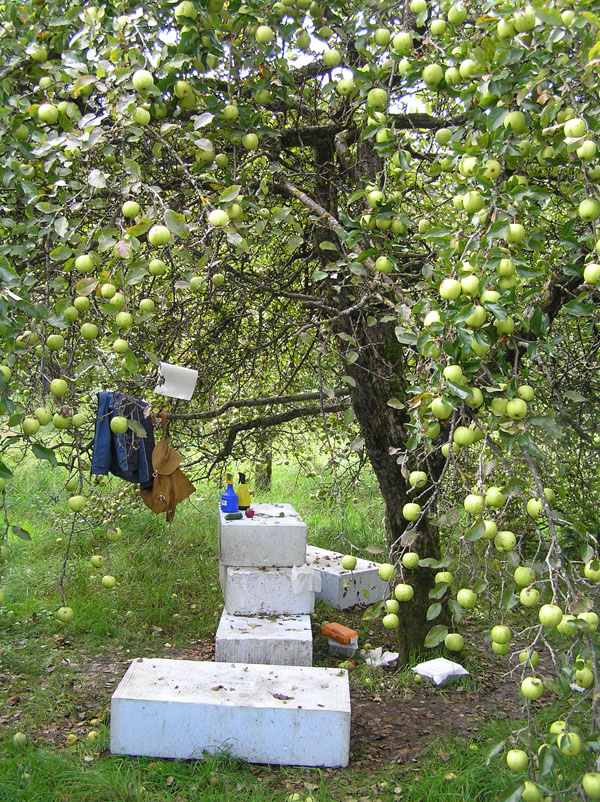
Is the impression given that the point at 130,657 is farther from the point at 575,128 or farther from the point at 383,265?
the point at 575,128

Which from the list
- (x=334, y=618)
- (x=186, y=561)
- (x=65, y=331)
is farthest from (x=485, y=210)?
(x=186, y=561)

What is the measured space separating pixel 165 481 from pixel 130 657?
42.4 inches

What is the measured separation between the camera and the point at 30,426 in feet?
5.77

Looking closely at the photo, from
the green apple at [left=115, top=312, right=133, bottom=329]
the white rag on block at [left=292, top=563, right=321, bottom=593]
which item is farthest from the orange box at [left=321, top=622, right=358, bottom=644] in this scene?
the green apple at [left=115, top=312, right=133, bottom=329]

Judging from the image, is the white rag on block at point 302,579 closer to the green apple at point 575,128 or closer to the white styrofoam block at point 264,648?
the white styrofoam block at point 264,648

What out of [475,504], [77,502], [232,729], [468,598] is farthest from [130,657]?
[475,504]

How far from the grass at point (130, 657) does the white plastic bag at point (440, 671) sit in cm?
6

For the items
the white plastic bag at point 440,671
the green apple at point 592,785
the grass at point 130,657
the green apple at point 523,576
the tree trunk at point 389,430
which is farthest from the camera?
the white plastic bag at point 440,671

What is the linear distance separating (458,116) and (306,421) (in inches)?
105

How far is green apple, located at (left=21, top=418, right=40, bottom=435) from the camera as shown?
1.75 metres

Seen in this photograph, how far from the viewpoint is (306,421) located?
4.95 m

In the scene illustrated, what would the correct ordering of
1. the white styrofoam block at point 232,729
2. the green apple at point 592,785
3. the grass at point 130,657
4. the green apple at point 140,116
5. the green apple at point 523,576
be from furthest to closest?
the white styrofoam block at point 232,729 → the grass at point 130,657 → the green apple at point 140,116 → the green apple at point 523,576 → the green apple at point 592,785

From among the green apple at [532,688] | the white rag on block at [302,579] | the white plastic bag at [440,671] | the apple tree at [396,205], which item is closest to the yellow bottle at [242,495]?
the white rag on block at [302,579]

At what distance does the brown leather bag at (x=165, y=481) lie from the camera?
392cm
